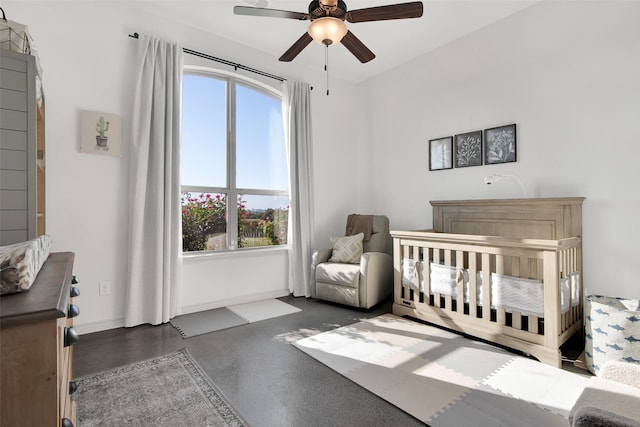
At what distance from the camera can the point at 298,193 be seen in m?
3.93

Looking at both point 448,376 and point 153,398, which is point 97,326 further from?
point 448,376

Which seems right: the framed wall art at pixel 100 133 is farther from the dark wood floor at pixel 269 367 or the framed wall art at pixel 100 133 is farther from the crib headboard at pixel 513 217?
the crib headboard at pixel 513 217

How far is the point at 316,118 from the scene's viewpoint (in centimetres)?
427

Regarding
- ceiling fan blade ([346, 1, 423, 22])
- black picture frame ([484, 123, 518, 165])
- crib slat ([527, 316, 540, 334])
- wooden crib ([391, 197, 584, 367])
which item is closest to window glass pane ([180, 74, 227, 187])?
ceiling fan blade ([346, 1, 423, 22])

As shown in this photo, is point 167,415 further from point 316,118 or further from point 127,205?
point 316,118

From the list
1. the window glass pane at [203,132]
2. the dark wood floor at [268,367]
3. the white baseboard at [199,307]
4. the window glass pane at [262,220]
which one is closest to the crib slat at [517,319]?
the dark wood floor at [268,367]

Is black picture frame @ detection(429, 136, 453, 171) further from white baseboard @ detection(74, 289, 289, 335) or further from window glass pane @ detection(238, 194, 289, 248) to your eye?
white baseboard @ detection(74, 289, 289, 335)

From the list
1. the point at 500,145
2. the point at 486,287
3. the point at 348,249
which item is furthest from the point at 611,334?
the point at 348,249

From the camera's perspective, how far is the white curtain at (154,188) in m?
2.81

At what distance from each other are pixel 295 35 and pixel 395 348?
326 centimetres

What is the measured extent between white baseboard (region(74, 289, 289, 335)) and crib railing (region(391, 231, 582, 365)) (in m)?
1.55

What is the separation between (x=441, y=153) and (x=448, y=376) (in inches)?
96.7

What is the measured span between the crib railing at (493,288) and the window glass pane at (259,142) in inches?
71.3

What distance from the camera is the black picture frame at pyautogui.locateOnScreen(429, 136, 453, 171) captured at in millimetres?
3543
